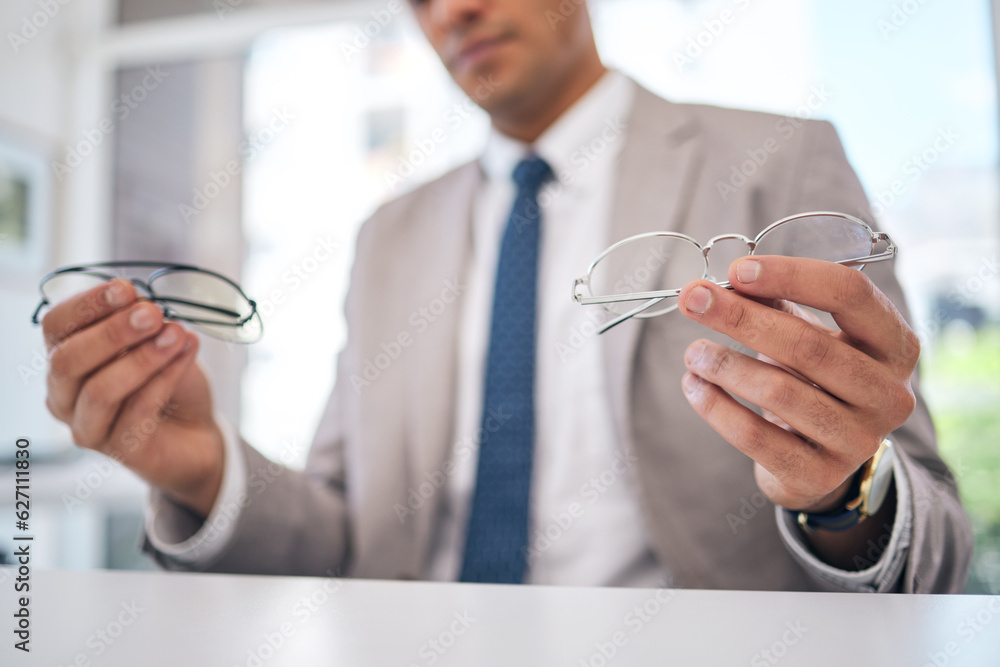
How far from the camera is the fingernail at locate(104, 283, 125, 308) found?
549 mm

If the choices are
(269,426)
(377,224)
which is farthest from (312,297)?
(377,224)

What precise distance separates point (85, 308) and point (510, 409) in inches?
22.0

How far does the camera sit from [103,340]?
561 millimetres

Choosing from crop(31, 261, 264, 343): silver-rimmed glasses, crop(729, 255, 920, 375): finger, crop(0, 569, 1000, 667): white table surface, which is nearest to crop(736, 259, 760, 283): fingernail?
crop(729, 255, 920, 375): finger

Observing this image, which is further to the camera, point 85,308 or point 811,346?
point 85,308

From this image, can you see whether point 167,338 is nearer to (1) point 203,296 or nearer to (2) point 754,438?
(1) point 203,296

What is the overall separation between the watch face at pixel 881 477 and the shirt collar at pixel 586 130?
65 cm

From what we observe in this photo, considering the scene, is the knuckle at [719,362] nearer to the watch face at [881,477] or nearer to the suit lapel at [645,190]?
the watch face at [881,477]

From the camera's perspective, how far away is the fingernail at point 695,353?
451 millimetres

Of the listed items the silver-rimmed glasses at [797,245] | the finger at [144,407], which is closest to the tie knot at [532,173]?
the silver-rimmed glasses at [797,245]

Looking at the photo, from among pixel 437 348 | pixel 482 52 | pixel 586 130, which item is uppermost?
pixel 482 52

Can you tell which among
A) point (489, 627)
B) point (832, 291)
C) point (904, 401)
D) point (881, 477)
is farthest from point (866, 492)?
point (489, 627)

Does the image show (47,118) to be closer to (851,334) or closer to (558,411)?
(558,411)

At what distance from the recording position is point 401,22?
8.29 ft
